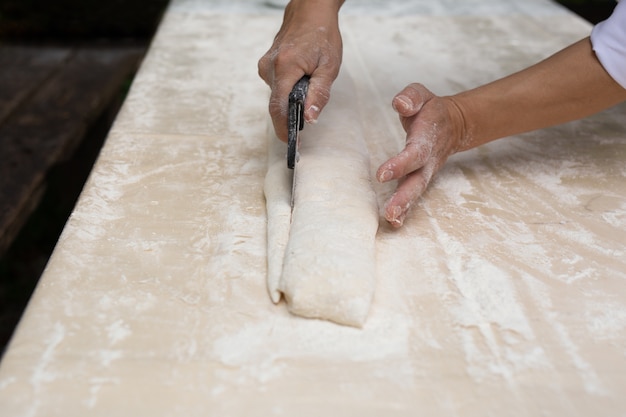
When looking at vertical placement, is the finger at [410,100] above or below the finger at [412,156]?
above

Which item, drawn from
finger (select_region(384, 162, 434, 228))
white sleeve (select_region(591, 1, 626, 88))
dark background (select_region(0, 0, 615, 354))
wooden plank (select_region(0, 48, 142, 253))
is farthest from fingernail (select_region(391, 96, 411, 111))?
dark background (select_region(0, 0, 615, 354))

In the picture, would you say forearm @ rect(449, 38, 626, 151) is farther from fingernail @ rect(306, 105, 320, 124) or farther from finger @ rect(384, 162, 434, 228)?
fingernail @ rect(306, 105, 320, 124)

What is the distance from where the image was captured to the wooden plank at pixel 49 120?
199 cm

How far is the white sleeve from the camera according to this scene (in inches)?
51.4

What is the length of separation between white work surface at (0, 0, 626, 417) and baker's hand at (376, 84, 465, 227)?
0.21 feet

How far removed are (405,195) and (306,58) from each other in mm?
384

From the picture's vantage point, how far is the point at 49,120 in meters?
2.48

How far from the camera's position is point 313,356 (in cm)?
96

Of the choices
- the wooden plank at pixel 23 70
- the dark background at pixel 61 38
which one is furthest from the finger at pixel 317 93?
the dark background at pixel 61 38

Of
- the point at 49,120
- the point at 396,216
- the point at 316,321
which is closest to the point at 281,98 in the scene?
the point at 396,216

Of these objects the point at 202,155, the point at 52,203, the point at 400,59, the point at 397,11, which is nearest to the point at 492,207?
the point at 202,155

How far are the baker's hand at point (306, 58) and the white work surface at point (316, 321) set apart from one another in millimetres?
223

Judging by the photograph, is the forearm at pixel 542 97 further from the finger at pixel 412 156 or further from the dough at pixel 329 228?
the dough at pixel 329 228

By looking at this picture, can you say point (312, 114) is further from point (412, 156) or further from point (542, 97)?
point (542, 97)
